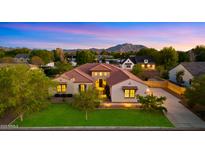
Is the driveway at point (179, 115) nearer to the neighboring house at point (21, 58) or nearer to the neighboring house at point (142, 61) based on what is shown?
the neighboring house at point (142, 61)

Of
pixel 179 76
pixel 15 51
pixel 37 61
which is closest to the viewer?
pixel 15 51

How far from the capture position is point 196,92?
32.3ft

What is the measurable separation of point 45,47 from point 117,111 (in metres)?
4.35

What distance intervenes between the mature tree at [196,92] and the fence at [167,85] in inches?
28.6

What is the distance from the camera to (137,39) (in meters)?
9.98

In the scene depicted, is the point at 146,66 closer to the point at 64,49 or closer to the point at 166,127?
the point at 166,127

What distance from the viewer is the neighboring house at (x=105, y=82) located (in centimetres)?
1170

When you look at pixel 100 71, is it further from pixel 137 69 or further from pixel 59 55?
pixel 59 55

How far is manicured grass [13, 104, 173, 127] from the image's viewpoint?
379 inches

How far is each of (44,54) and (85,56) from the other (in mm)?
1859

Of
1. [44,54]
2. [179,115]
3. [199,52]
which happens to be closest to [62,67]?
[44,54]
